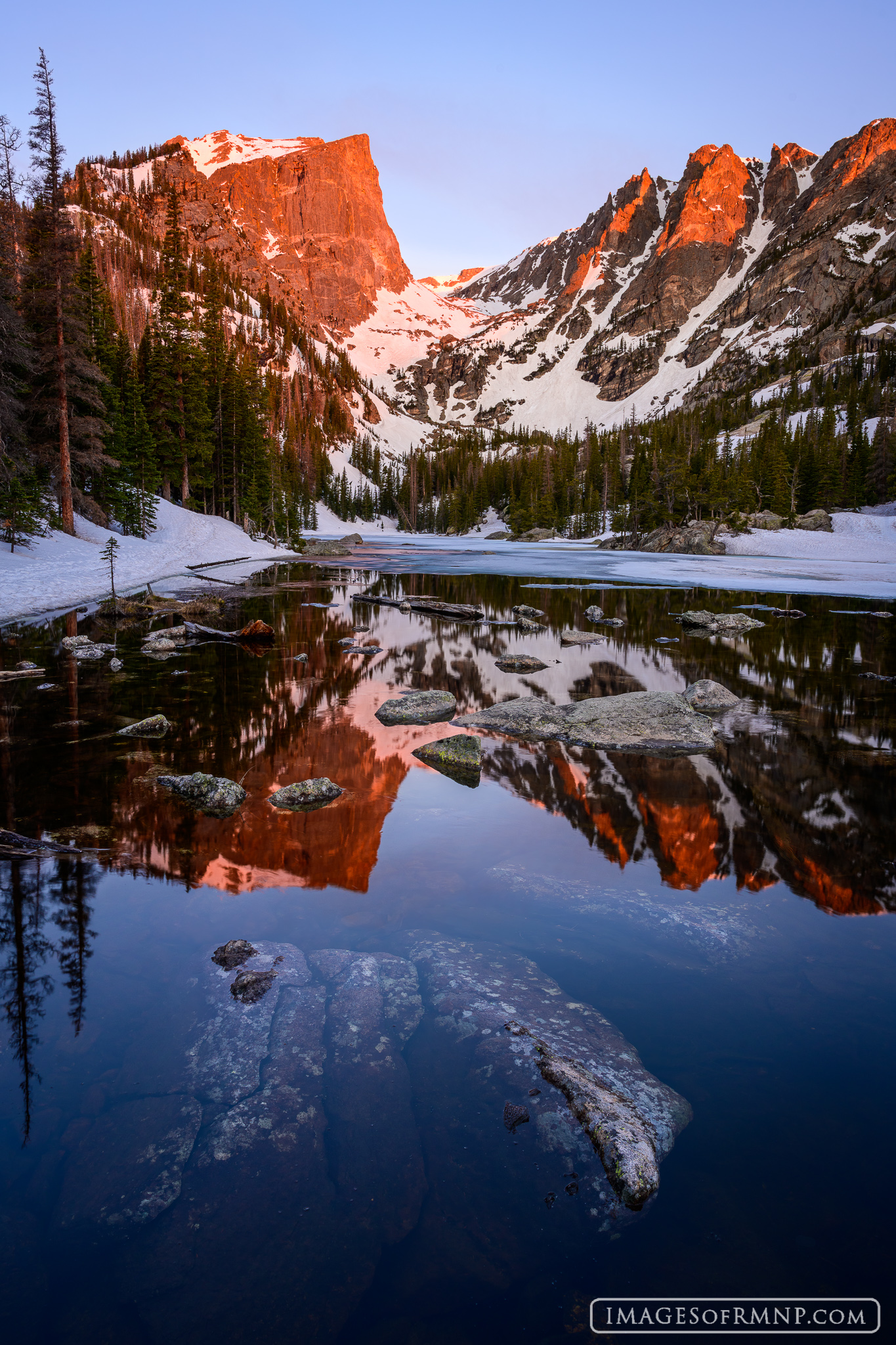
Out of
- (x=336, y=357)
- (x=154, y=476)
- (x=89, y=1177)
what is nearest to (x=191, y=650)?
(x=89, y=1177)

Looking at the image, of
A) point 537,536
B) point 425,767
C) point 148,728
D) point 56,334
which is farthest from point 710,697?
point 537,536

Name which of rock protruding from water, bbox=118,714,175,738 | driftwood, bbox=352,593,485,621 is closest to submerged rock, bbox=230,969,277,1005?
rock protruding from water, bbox=118,714,175,738

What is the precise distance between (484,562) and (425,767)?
44508 mm

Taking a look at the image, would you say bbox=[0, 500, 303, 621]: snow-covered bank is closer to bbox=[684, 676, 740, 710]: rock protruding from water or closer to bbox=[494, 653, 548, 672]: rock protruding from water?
bbox=[494, 653, 548, 672]: rock protruding from water

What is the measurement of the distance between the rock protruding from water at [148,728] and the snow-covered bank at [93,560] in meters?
11.0

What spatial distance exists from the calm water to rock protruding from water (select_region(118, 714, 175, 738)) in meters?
0.22

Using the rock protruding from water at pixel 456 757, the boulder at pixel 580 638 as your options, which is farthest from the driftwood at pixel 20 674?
the boulder at pixel 580 638

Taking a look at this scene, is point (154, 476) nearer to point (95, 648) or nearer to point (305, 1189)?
point (95, 648)

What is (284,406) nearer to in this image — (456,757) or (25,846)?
(456,757)

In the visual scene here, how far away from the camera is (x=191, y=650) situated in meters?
15.1

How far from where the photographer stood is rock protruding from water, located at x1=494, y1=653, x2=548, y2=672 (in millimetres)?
13359

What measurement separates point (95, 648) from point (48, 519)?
17567 millimetres

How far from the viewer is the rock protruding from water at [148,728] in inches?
347

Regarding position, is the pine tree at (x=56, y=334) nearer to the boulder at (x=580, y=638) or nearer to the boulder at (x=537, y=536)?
the boulder at (x=580, y=638)
